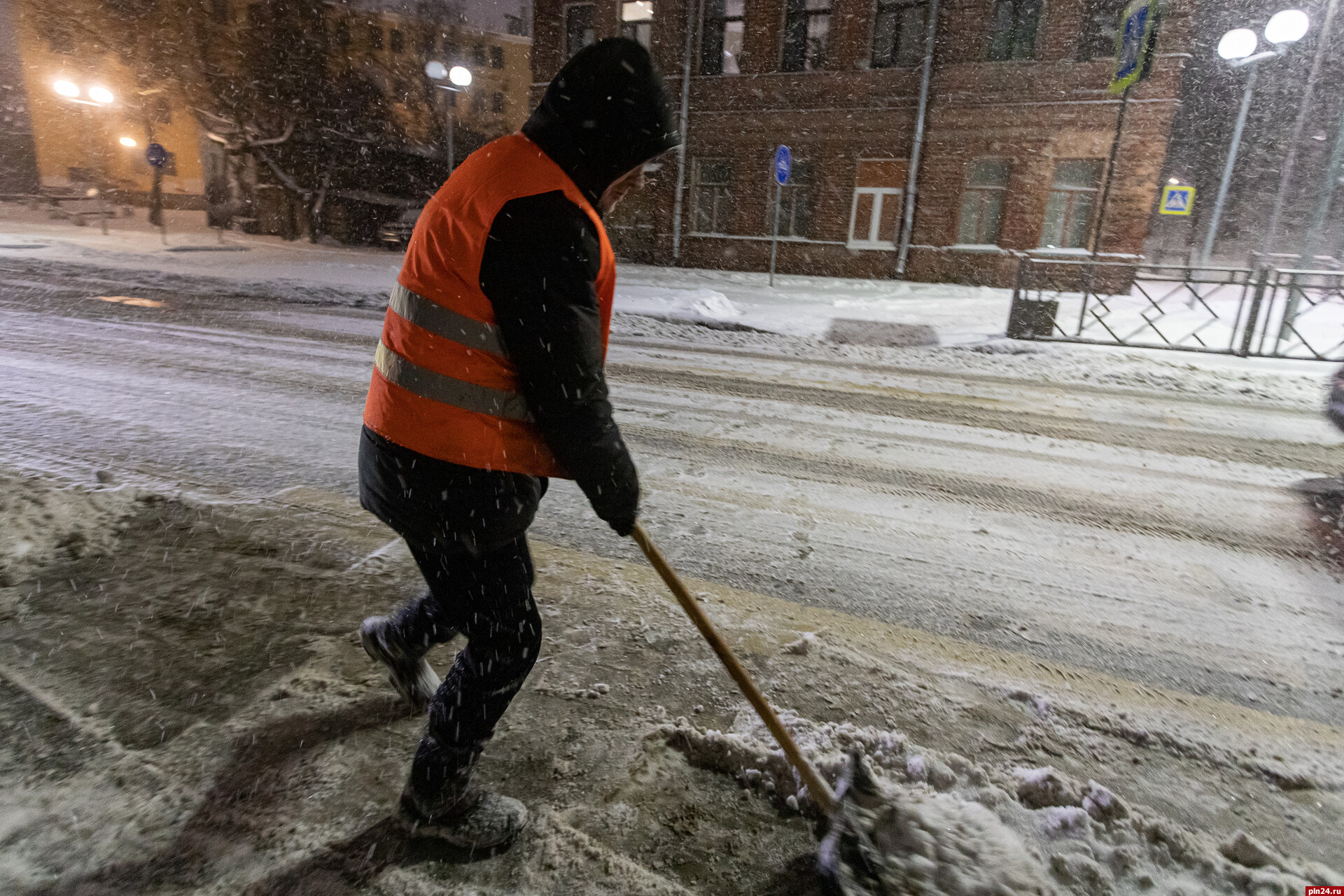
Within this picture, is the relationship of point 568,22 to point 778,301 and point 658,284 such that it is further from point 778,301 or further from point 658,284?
point 778,301

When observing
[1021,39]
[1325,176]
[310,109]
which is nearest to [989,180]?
[1021,39]

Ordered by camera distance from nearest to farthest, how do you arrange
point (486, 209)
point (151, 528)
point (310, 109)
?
1. point (486, 209)
2. point (151, 528)
3. point (310, 109)

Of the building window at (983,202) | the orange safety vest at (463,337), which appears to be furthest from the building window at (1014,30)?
the orange safety vest at (463,337)

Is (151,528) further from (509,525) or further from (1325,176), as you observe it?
(1325,176)

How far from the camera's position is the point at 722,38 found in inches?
745

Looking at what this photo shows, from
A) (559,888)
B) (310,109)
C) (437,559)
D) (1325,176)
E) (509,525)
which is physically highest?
(310,109)

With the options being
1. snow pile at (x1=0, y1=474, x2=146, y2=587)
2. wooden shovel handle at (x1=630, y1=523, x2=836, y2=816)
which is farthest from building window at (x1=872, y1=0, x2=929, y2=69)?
wooden shovel handle at (x1=630, y1=523, x2=836, y2=816)

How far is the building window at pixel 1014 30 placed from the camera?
15.9 meters

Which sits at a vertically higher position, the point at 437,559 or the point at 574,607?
the point at 437,559

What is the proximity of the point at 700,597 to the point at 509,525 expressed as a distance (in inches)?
62.3

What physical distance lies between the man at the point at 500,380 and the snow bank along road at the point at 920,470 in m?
1.68

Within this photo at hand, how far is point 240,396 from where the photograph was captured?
584cm

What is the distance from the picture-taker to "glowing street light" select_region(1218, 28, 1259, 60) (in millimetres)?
12695

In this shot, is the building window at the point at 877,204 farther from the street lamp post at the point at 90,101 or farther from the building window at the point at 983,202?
the street lamp post at the point at 90,101
